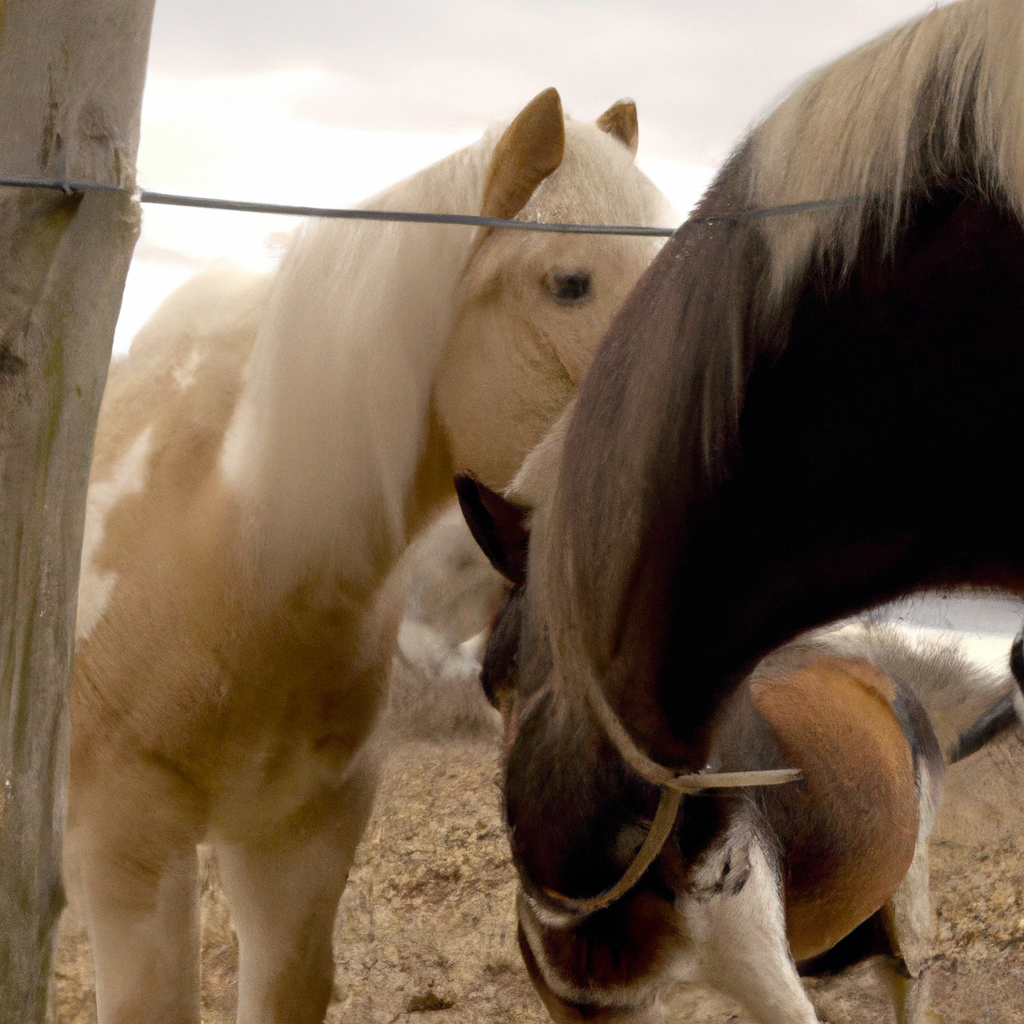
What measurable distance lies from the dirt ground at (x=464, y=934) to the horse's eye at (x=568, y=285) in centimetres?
93

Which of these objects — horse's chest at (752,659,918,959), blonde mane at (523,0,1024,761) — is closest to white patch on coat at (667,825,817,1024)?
horse's chest at (752,659,918,959)

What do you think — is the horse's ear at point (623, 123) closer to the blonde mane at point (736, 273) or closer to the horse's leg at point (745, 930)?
the blonde mane at point (736, 273)

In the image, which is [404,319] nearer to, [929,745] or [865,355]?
[865,355]

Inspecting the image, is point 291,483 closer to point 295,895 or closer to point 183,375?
point 183,375

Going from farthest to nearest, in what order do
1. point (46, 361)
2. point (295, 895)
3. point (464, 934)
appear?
point (464, 934) < point (295, 895) < point (46, 361)

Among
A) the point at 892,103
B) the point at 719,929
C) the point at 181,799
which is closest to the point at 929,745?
the point at 719,929

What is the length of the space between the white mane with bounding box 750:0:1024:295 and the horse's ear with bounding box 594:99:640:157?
583 mm

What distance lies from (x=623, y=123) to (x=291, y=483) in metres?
0.51

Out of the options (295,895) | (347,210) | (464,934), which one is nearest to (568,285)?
(347,210)

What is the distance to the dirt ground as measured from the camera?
1.87 meters

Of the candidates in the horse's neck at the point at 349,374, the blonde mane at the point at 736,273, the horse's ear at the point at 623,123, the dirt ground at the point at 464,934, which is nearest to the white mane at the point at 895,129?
the blonde mane at the point at 736,273

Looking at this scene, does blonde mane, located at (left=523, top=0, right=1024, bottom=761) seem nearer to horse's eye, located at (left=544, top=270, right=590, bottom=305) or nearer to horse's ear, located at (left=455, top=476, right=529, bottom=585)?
horse's ear, located at (left=455, top=476, right=529, bottom=585)

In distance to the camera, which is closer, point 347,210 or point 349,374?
point 347,210

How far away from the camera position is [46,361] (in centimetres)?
63
